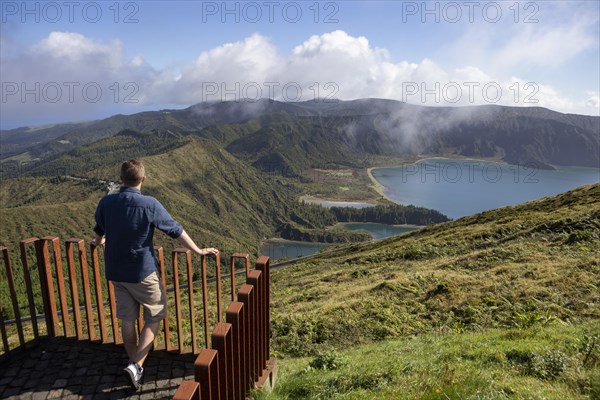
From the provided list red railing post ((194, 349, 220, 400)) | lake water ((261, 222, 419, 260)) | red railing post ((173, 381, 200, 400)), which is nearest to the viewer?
red railing post ((173, 381, 200, 400))

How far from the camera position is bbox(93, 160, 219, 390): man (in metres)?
4.48

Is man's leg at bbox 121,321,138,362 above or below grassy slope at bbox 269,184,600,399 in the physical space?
above

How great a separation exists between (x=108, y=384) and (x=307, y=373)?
8.93ft

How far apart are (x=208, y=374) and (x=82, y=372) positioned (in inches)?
132

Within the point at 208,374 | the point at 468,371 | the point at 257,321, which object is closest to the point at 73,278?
the point at 257,321

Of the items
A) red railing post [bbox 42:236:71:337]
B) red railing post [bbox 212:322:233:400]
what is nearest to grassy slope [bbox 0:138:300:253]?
red railing post [bbox 42:236:71:337]

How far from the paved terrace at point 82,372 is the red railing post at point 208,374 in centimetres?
209

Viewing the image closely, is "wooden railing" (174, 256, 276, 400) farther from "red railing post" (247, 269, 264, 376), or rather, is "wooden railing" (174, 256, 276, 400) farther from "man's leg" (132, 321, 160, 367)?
"man's leg" (132, 321, 160, 367)

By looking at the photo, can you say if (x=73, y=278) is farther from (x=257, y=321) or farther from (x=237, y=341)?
(x=237, y=341)

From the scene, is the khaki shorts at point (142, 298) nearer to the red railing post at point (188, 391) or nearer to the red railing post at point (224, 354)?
the red railing post at point (224, 354)

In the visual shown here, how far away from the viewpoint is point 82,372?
206 inches

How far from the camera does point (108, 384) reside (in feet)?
16.3

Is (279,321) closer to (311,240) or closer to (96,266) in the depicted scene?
(96,266)

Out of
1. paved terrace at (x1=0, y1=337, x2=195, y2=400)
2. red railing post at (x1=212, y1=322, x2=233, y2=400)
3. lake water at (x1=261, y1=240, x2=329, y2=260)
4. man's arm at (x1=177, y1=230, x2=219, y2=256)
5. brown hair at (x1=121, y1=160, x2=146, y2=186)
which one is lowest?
lake water at (x1=261, y1=240, x2=329, y2=260)
